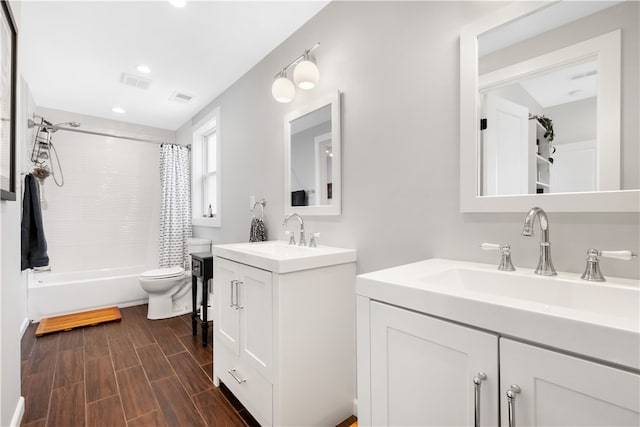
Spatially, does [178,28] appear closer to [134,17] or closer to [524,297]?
[134,17]

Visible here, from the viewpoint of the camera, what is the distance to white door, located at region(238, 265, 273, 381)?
4.61ft

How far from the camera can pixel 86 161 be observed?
3.76 meters

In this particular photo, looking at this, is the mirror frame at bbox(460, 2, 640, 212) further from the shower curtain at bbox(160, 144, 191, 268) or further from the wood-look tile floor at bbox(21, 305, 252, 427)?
the shower curtain at bbox(160, 144, 191, 268)

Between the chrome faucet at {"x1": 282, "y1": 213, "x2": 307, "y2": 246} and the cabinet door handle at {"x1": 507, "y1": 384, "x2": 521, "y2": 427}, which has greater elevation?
the chrome faucet at {"x1": 282, "y1": 213, "x2": 307, "y2": 246}

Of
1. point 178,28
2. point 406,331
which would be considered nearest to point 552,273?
point 406,331

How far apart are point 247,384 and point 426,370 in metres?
1.19

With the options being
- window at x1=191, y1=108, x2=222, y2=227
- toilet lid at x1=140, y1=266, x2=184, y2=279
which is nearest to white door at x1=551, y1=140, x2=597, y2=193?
toilet lid at x1=140, y1=266, x2=184, y2=279

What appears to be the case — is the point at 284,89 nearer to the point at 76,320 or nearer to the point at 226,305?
the point at 226,305

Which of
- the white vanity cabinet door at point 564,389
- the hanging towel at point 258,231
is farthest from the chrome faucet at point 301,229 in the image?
the white vanity cabinet door at point 564,389

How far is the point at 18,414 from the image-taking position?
5.03 ft

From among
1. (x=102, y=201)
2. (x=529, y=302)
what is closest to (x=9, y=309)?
(x=529, y=302)

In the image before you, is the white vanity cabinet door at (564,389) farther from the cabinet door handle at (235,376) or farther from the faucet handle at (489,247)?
→ the cabinet door handle at (235,376)

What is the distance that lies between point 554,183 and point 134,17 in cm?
252

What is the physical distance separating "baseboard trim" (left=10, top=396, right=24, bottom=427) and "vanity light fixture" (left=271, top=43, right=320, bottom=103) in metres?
2.30
